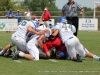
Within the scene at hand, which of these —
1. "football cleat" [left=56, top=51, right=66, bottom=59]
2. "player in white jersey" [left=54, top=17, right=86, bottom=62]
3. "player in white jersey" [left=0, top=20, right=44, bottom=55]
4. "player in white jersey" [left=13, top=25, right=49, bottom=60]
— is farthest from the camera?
"football cleat" [left=56, top=51, right=66, bottom=59]

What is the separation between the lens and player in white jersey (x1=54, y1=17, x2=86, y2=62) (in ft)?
34.7

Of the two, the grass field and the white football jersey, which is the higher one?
the white football jersey

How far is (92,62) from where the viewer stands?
10.4 meters

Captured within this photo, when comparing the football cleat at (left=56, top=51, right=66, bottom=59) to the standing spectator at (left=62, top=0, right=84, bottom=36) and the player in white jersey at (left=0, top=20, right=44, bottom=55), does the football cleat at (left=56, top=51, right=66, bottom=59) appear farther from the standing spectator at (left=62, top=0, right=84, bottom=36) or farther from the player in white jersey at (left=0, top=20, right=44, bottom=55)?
the standing spectator at (left=62, top=0, right=84, bottom=36)

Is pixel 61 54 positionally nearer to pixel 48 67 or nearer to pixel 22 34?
pixel 22 34

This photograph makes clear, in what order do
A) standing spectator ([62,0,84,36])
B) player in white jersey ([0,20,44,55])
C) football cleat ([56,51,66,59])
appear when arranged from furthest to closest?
1. standing spectator ([62,0,84,36])
2. football cleat ([56,51,66,59])
3. player in white jersey ([0,20,44,55])

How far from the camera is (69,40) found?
1057cm

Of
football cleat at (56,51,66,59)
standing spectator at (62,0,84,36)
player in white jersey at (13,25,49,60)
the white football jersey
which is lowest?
football cleat at (56,51,66,59)

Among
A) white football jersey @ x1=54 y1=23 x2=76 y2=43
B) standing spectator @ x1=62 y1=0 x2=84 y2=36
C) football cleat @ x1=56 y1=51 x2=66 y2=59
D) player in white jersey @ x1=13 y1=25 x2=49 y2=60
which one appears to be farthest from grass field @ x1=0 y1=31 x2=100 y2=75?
standing spectator @ x1=62 y1=0 x2=84 y2=36

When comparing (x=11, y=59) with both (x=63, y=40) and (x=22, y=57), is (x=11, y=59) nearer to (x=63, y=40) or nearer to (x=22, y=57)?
(x=22, y=57)

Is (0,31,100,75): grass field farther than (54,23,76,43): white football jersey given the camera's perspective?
No

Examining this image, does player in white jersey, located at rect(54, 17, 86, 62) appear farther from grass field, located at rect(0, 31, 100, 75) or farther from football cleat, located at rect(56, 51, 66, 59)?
football cleat, located at rect(56, 51, 66, 59)

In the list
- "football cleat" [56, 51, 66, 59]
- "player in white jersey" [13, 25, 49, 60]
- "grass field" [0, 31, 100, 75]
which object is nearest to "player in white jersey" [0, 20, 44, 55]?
"player in white jersey" [13, 25, 49, 60]

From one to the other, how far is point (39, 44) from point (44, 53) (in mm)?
380
